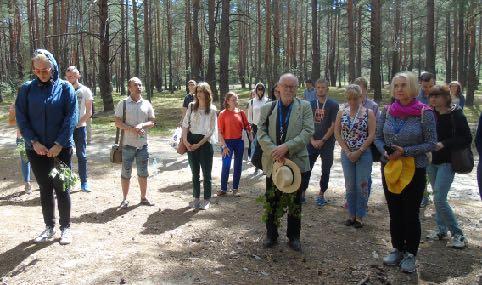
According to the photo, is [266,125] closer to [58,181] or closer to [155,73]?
[58,181]

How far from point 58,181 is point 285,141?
8.40 feet

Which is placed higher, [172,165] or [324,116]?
[324,116]

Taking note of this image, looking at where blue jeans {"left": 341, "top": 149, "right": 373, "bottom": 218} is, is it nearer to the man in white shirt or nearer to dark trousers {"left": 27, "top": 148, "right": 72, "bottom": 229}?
the man in white shirt

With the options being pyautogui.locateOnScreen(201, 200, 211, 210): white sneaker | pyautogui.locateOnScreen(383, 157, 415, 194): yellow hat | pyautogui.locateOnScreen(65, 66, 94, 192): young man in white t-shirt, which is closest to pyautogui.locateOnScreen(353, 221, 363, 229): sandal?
pyautogui.locateOnScreen(383, 157, 415, 194): yellow hat

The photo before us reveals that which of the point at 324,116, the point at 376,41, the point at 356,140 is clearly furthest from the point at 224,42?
the point at 356,140

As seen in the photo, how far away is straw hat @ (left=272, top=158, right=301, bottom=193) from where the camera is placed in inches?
182

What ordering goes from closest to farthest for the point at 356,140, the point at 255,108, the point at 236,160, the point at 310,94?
the point at 356,140 → the point at 236,160 → the point at 255,108 → the point at 310,94

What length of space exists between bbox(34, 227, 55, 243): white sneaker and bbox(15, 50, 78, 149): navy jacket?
39.9 inches

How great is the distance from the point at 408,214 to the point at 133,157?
3984mm

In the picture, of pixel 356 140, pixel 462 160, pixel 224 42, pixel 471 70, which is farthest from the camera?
pixel 471 70

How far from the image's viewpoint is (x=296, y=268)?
4676mm

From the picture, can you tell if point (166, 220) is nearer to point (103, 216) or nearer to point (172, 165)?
point (103, 216)

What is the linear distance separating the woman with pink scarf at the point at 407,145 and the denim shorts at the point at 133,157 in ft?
11.7

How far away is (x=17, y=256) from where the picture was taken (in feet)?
15.7
